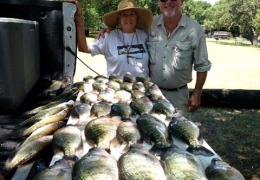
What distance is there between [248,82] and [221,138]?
703 centimetres

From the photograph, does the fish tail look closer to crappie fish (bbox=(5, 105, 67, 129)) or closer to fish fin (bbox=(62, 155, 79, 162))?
fish fin (bbox=(62, 155, 79, 162))

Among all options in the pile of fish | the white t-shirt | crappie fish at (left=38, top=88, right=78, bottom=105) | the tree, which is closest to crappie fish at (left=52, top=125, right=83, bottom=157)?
the pile of fish

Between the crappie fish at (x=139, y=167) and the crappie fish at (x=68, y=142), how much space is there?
1.07ft

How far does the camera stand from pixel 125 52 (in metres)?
3.79

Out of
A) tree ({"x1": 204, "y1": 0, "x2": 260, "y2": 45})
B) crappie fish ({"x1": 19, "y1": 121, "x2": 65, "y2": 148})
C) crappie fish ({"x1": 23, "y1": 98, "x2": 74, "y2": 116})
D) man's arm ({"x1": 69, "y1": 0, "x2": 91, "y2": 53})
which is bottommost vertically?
crappie fish ({"x1": 19, "y1": 121, "x2": 65, "y2": 148})

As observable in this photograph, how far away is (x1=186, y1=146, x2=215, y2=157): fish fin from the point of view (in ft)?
6.13

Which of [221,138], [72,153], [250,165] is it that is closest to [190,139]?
[72,153]

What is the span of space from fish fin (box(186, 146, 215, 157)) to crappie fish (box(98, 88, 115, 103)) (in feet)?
3.69

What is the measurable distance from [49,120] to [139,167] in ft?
3.45

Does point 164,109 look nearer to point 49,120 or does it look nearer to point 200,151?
point 200,151

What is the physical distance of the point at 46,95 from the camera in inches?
127

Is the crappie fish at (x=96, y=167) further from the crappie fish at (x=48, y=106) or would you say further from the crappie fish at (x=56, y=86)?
the crappie fish at (x=56, y=86)

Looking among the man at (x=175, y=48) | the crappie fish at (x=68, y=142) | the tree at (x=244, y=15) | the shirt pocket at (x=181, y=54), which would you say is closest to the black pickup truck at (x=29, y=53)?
the crappie fish at (x=68, y=142)

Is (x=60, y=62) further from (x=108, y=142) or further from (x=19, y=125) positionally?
(x=108, y=142)
